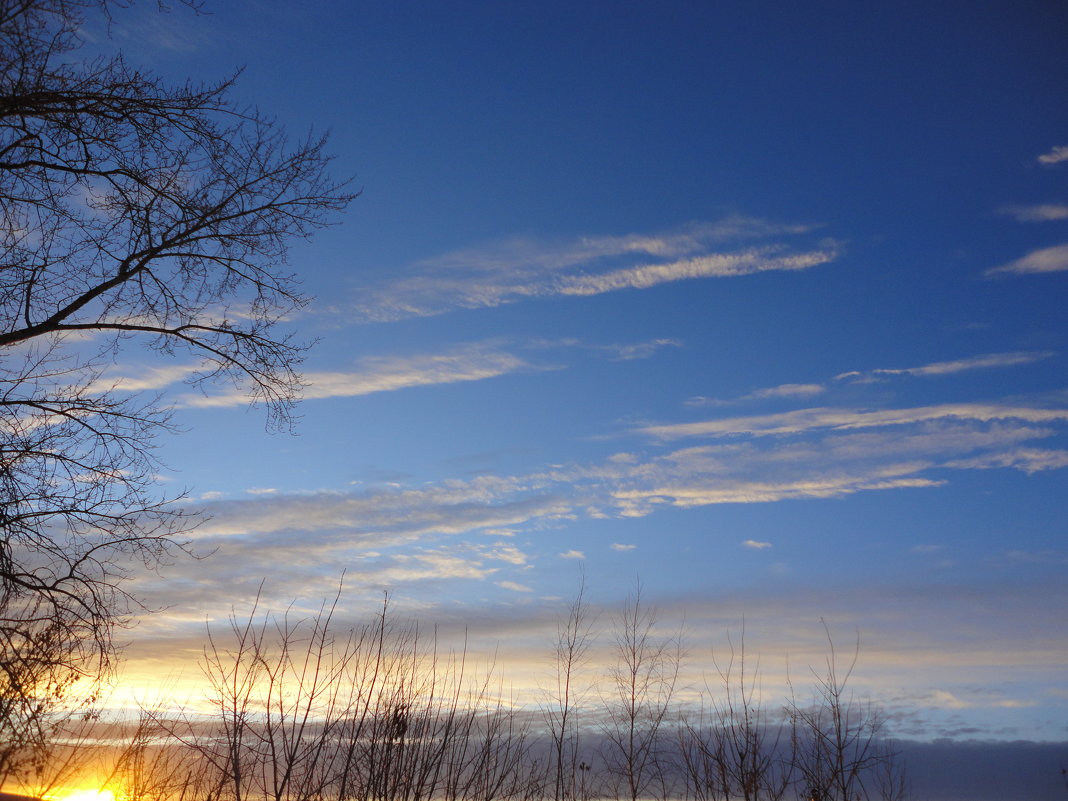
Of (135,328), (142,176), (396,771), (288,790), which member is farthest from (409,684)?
(142,176)

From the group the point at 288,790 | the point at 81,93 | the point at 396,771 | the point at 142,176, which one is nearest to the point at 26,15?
the point at 81,93

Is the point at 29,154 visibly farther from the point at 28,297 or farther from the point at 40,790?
the point at 40,790

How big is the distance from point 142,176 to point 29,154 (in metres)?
1.18

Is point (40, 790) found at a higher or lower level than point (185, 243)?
lower

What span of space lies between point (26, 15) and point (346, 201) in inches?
175

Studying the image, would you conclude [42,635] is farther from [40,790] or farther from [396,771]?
[396,771]

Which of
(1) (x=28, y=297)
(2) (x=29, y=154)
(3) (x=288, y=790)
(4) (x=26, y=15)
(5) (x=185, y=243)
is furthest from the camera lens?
(5) (x=185, y=243)

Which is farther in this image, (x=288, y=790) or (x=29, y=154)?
(x=29, y=154)

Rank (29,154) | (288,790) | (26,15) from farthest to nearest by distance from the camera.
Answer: (29,154) → (288,790) → (26,15)

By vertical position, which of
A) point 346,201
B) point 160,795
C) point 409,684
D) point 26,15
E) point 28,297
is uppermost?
point 346,201

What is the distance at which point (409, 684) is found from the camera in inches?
374

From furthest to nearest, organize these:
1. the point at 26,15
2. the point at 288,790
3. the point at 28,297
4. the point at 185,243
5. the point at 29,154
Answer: the point at 185,243 < the point at 28,297 < the point at 29,154 < the point at 288,790 < the point at 26,15

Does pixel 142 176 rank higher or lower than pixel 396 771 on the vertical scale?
higher

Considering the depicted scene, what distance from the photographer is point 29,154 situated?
8.71 m
